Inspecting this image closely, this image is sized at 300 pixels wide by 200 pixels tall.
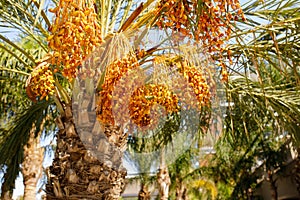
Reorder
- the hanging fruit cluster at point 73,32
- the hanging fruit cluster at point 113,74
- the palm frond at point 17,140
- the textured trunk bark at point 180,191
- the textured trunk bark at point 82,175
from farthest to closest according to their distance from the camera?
the textured trunk bark at point 180,191 → the palm frond at point 17,140 → the textured trunk bark at point 82,175 → the hanging fruit cluster at point 113,74 → the hanging fruit cluster at point 73,32

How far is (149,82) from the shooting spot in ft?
5.71

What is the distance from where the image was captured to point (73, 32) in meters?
1.46

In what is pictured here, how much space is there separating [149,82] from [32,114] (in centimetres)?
260

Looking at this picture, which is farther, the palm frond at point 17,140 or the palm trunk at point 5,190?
the palm trunk at point 5,190

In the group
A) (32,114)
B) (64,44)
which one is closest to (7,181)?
(32,114)

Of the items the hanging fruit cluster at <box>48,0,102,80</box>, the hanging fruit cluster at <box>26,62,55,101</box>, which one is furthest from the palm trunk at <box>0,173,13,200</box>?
the hanging fruit cluster at <box>48,0,102,80</box>

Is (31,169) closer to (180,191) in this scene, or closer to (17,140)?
(17,140)

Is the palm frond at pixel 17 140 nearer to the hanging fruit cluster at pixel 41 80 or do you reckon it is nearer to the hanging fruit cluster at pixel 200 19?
the hanging fruit cluster at pixel 41 80

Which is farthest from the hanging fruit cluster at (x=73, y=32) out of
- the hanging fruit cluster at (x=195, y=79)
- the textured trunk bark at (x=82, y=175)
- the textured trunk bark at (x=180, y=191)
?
the textured trunk bark at (x=180, y=191)

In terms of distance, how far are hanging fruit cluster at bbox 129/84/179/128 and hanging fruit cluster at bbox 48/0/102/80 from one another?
0.30 meters

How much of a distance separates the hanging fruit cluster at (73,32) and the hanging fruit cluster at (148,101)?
0.97 feet

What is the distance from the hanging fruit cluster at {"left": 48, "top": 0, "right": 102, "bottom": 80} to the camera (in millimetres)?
1444

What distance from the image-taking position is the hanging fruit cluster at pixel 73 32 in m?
1.44

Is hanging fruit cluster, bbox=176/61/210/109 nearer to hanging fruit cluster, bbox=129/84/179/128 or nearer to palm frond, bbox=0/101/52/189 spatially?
hanging fruit cluster, bbox=129/84/179/128
